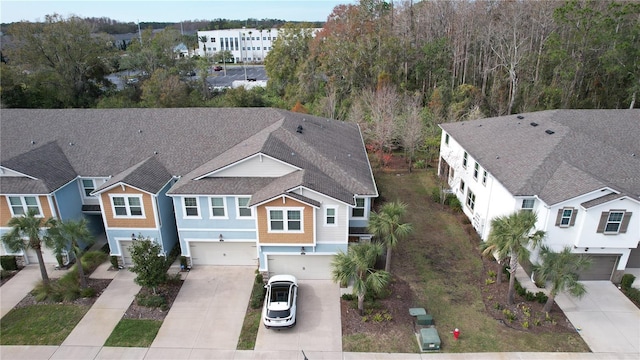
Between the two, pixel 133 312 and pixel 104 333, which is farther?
pixel 133 312

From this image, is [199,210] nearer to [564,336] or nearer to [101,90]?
[564,336]

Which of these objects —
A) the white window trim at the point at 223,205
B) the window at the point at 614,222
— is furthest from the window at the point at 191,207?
the window at the point at 614,222

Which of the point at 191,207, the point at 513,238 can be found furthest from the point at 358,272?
the point at 191,207

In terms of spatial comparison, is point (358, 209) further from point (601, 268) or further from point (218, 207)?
point (601, 268)

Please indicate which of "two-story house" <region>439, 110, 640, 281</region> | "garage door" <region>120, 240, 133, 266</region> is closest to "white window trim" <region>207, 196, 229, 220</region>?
"garage door" <region>120, 240, 133, 266</region>

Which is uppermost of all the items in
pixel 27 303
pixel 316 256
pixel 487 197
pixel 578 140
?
pixel 578 140

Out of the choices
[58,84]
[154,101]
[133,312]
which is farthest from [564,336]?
[58,84]
